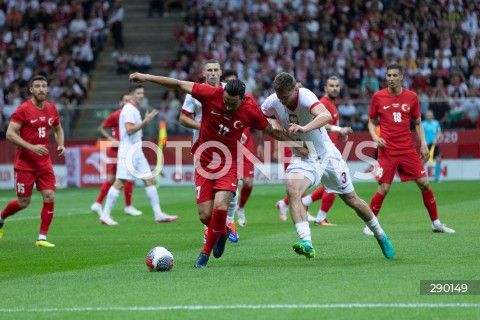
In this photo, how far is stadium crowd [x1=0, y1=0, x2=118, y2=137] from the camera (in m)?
37.8

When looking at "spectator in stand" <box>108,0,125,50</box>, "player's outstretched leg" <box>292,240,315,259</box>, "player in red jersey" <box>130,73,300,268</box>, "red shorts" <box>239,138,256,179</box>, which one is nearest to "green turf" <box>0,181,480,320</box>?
"player's outstretched leg" <box>292,240,315,259</box>

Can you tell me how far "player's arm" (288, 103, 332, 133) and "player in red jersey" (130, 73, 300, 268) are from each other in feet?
1.47

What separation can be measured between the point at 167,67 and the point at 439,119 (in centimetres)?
1236

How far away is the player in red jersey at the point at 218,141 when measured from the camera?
36.9 ft

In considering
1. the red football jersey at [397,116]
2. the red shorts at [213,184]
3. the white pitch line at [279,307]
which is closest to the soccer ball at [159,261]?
the red shorts at [213,184]

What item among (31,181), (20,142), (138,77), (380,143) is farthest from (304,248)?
(31,181)

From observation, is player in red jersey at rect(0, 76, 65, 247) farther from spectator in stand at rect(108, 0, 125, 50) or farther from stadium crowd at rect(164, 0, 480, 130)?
spectator in stand at rect(108, 0, 125, 50)

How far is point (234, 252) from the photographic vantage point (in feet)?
43.2

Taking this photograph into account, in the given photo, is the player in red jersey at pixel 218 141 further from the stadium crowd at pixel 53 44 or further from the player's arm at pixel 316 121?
the stadium crowd at pixel 53 44

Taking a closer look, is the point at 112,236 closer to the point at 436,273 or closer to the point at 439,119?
the point at 436,273

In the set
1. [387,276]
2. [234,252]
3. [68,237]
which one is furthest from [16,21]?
[387,276]

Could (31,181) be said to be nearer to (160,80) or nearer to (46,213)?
(46,213)

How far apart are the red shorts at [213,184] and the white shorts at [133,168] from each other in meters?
8.00

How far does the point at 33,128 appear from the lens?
1486 centimetres
